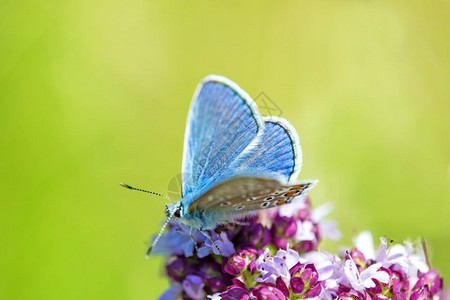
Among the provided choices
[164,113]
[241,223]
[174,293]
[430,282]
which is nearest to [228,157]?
[241,223]

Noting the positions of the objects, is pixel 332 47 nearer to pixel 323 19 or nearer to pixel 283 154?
pixel 323 19

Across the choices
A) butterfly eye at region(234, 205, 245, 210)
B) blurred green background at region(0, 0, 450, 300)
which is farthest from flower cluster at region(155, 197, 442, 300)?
blurred green background at region(0, 0, 450, 300)

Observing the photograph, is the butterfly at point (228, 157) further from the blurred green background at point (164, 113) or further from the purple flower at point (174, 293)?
the blurred green background at point (164, 113)

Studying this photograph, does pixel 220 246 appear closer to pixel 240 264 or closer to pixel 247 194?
pixel 240 264

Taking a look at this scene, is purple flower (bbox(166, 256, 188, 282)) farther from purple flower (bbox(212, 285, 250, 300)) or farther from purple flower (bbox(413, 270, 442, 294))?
purple flower (bbox(413, 270, 442, 294))

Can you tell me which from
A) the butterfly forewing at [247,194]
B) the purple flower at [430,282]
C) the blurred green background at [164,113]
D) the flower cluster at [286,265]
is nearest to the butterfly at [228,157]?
the butterfly forewing at [247,194]

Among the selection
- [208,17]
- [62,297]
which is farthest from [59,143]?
[208,17]

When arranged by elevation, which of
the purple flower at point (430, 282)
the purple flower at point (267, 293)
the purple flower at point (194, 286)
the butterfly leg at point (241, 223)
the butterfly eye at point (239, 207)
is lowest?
the purple flower at point (194, 286)

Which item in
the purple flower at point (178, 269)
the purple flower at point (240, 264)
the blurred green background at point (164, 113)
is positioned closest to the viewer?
the purple flower at point (240, 264)
